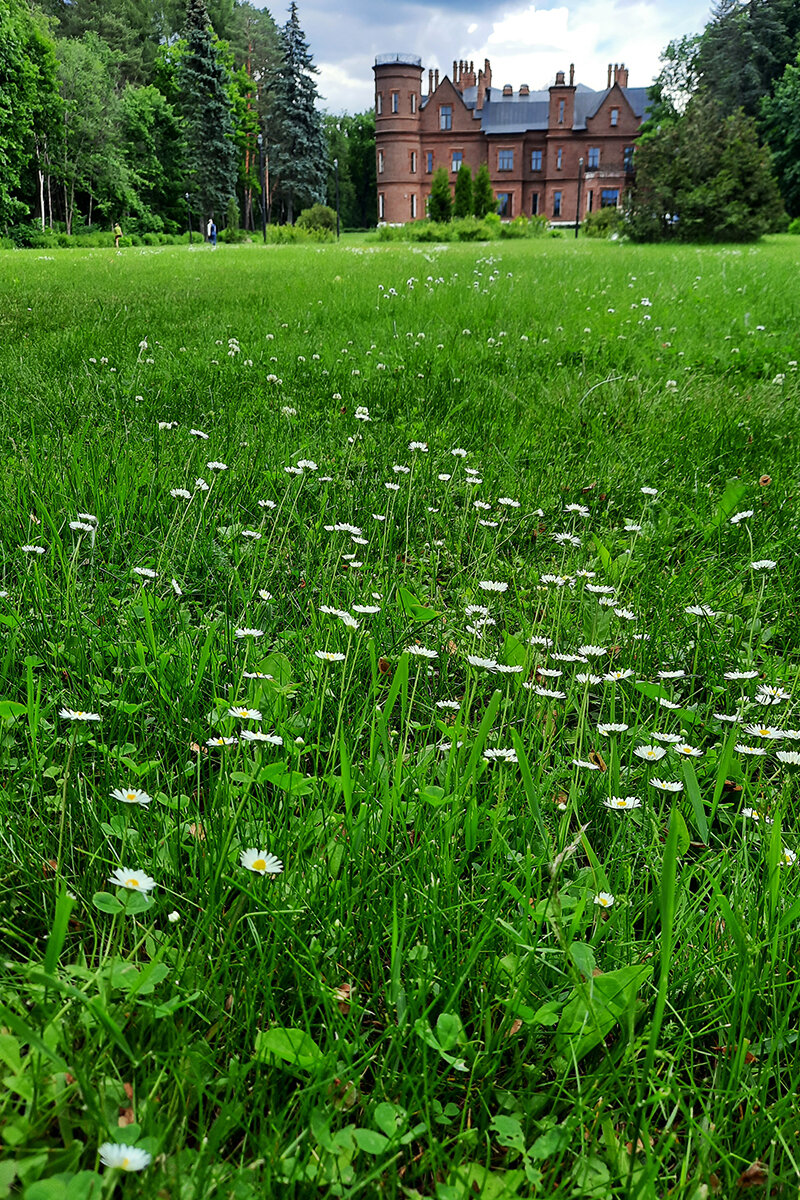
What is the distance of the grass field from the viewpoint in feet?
2.80

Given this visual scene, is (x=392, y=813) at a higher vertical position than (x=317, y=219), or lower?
lower

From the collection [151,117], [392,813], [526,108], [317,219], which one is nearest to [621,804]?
[392,813]

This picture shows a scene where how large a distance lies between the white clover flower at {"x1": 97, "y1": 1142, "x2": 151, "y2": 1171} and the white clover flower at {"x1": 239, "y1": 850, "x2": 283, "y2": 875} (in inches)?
14.0

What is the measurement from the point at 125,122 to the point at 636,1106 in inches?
1989

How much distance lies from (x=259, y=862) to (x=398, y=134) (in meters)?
67.2

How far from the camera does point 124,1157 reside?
683 millimetres

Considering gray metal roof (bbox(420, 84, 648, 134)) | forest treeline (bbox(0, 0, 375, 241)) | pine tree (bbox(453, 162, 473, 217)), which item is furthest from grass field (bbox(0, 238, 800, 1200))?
gray metal roof (bbox(420, 84, 648, 134))

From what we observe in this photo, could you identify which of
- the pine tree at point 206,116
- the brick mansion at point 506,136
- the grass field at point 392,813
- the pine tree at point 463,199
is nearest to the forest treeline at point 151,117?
the pine tree at point 206,116

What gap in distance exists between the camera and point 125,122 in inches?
1622

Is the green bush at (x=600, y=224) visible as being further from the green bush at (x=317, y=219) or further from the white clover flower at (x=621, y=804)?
the white clover flower at (x=621, y=804)

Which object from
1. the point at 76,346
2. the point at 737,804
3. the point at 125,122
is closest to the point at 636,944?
the point at 737,804

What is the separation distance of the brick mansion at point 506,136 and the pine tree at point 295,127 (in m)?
6.07

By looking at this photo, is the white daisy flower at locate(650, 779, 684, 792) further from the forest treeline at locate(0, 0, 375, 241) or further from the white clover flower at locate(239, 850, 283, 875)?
the forest treeline at locate(0, 0, 375, 241)

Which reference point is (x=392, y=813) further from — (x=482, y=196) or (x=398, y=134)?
(x=398, y=134)
